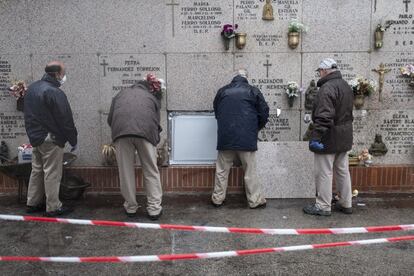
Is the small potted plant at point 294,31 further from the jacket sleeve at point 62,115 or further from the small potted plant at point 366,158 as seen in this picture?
the jacket sleeve at point 62,115

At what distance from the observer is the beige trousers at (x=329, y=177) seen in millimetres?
5887

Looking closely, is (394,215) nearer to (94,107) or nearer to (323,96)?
(323,96)

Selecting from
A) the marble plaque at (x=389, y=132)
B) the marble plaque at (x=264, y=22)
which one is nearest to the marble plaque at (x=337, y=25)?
the marble plaque at (x=264, y=22)

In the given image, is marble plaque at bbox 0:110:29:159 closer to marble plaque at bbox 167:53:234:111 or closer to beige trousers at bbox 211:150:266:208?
marble plaque at bbox 167:53:234:111

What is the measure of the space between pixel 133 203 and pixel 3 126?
231cm

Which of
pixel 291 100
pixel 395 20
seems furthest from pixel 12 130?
pixel 395 20

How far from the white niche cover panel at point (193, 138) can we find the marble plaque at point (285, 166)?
71 cm

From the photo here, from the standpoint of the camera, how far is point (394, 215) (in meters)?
6.01

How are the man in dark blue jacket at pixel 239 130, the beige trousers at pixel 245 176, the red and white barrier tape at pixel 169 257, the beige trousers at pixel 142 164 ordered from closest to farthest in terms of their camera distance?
the red and white barrier tape at pixel 169 257 < the beige trousers at pixel 142 164 < the man in dark blue jacket at pixel 239 130 < the beige trousers at pixel 245 176

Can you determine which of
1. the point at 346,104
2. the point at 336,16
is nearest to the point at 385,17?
the point at 336,16

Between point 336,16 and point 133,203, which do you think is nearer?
point 133,203

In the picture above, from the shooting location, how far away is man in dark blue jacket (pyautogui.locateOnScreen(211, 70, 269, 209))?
19.8 ft

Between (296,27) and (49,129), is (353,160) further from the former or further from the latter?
(49,129)

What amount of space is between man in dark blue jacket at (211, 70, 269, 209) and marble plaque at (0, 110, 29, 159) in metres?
2.70
